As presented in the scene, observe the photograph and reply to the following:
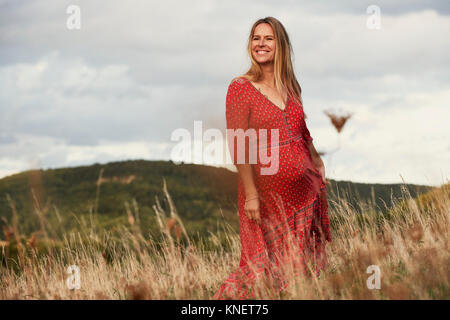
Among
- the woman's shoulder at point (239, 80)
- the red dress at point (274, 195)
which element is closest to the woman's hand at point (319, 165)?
the red dress at point (274, 195)

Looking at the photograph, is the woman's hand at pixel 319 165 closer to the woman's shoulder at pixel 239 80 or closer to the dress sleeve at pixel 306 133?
the dress sleeve at pixel 306 133

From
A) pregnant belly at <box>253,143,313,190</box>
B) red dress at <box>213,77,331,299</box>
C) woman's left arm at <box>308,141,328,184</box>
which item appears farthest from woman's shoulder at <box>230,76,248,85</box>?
woman's left arm at <box>308,141,328,184</box>

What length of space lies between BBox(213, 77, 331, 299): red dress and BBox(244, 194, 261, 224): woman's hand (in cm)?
17

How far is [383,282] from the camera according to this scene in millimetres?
3387

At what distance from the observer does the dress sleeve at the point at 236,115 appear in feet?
11.5

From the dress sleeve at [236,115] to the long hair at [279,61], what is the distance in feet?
0.51

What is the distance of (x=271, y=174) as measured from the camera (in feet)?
11.9

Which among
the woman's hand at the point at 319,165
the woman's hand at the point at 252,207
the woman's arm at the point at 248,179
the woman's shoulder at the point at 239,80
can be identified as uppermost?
the woman's shoulder at the point at 239,80

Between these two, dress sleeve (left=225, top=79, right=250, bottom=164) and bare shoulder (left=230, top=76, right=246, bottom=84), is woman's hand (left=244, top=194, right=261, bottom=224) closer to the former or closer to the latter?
dress sleeve (left=225, top=79, right=250, bottom=164)

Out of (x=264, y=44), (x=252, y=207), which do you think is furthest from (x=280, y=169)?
(x=264, y=44)

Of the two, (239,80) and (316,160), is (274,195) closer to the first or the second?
(316,160)
